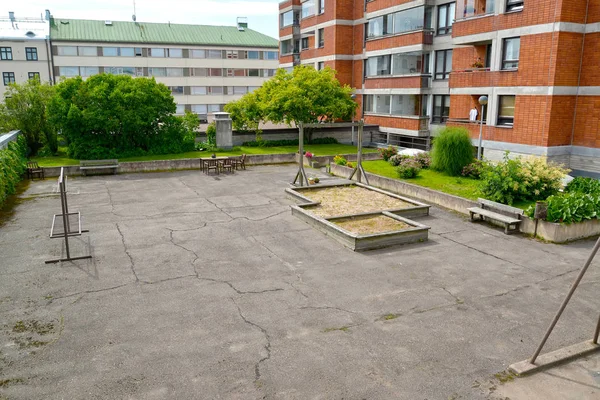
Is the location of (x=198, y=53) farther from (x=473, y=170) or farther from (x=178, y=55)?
(x=473, y=170)

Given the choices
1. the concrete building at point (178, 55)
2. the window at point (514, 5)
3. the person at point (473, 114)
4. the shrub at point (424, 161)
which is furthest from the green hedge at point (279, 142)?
the concrete building at point (178, 55)

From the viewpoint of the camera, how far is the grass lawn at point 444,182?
1839 cm

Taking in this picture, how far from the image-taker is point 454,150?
72.3ft

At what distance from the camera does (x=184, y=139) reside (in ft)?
99.7

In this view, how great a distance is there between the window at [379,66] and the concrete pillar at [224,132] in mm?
12864

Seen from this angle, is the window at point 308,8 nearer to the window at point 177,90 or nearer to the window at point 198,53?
the window at point 198,53

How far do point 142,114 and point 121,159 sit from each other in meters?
2.89

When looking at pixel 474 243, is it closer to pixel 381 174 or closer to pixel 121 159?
pixel 381 174

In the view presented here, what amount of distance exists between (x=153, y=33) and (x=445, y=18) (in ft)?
156

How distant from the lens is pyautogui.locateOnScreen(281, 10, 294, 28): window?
48.2m

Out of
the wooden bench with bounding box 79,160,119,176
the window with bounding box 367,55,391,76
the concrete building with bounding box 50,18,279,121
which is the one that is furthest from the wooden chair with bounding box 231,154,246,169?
the concrete building with bounding box 50,18,279,121

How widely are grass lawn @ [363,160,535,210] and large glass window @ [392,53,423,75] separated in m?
11.3

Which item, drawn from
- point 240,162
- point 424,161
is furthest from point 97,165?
point 424,161

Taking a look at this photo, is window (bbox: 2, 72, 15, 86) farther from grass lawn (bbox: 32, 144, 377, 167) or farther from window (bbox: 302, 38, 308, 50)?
window (bbox: 302, 38, 308, 50)
